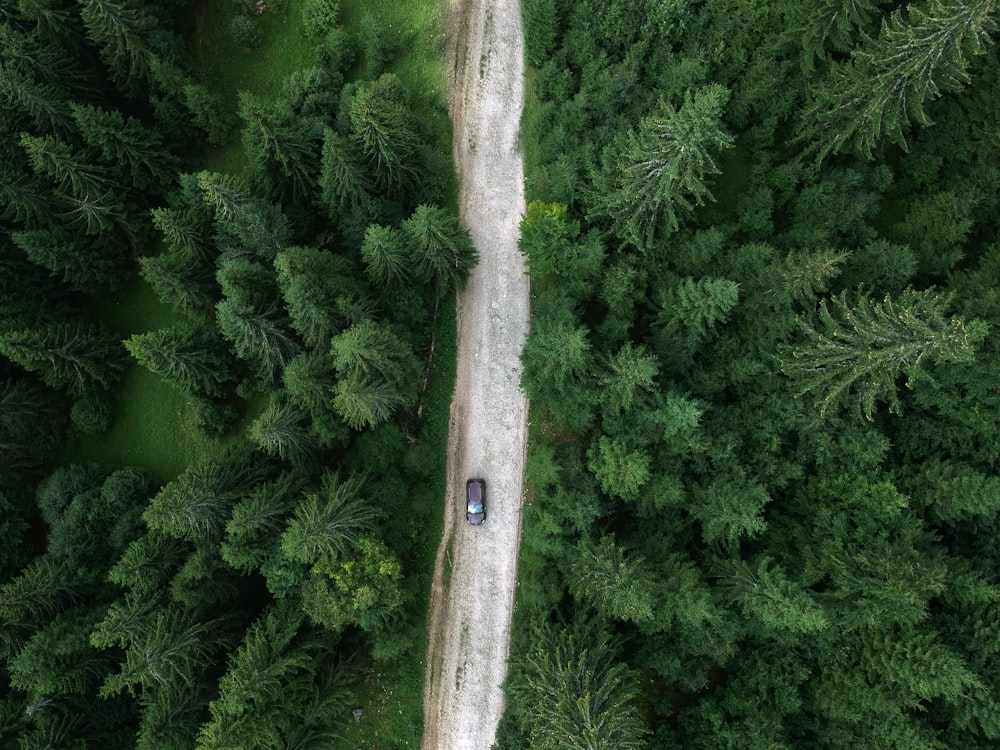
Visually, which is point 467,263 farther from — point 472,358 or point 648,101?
point 648,101

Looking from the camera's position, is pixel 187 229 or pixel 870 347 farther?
pixel 187 229

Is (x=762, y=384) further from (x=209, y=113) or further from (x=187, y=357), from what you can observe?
(x=209, y=113)

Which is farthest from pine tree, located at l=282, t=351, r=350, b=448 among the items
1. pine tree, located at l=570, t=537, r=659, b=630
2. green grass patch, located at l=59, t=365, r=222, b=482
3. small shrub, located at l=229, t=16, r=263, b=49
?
small shrub, located at l=229, t=16, r=263, b=49

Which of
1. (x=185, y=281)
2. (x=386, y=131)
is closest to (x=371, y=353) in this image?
(x=386, y=131)

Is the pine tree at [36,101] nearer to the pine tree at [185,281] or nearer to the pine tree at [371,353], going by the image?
the pine tree at [185,281]

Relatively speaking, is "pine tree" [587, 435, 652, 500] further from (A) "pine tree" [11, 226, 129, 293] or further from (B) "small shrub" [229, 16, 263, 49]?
(B) "small shrub" [229, 16, 263, 49]

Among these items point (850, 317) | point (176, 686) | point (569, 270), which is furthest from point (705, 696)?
point (176, 686)

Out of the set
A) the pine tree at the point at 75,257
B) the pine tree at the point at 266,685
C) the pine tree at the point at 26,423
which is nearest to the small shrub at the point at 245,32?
the pine tree at the point at 75,257
